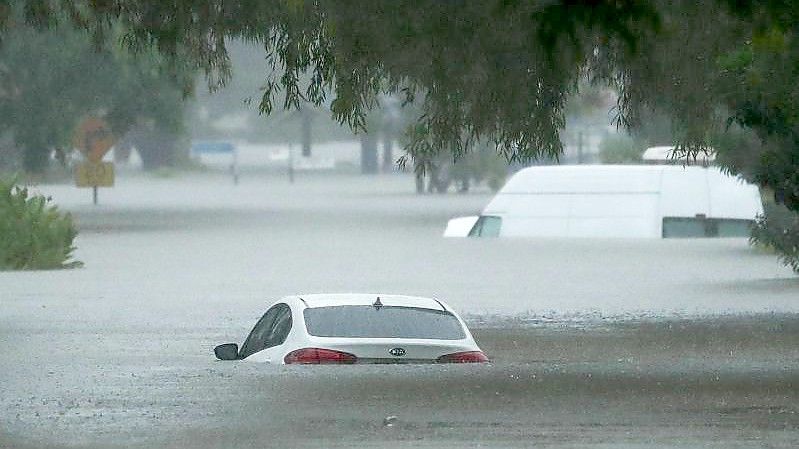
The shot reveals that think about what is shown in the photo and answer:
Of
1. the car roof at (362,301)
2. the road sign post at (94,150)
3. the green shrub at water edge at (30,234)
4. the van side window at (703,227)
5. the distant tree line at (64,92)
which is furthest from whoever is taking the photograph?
the road sign post at (94,150)

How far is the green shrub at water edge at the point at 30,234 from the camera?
34.9m

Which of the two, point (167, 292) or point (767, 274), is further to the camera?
point (767, 274)

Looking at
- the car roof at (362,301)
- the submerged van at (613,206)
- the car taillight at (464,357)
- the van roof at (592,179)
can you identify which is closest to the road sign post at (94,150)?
the submerged van at (613,206)

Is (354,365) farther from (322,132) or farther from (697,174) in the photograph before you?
(322,132)

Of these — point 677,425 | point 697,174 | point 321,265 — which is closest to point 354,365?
point 677,425

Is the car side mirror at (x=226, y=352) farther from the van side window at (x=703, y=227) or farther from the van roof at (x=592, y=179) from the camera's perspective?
the van side window at (x=703, y=227)

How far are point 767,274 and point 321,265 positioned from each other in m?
9.54

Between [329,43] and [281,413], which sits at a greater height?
[329,43]

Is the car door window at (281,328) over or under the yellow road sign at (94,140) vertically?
under

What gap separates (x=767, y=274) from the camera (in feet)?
116

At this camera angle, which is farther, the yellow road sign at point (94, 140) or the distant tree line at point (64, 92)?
the yellow road sign at point (94, 140)

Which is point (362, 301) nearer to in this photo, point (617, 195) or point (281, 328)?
point (281, 328)

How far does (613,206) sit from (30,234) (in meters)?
15.5

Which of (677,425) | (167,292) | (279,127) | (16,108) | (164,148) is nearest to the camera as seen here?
(677,425)
